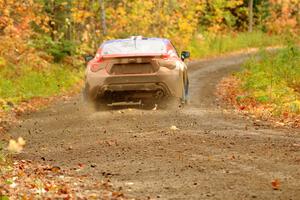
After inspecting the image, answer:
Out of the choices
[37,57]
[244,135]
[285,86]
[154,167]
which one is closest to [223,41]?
[37,57]

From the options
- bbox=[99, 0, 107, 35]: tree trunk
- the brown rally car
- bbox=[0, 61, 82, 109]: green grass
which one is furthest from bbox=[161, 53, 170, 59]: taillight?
bbox=[99, 0, 107, 35]: tree trunk

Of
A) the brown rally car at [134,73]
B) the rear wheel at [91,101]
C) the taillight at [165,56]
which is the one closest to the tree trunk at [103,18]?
the rear wheel at [91,101]

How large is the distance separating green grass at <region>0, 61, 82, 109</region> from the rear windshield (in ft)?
13.9

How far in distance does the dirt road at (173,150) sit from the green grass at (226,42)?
25112 mm

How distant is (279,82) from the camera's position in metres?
18.5

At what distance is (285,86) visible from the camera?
17.9 m

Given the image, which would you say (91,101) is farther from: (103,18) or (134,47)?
(103,18)

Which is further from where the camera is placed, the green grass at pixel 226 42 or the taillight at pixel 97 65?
the green grass at pixel 226 42

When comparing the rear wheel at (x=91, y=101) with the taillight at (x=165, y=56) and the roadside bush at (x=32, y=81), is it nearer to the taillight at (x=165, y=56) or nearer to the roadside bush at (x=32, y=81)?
the taillight at (x=165, y=56)

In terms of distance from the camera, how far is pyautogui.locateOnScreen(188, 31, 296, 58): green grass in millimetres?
40472

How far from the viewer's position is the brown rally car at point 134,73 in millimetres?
13898

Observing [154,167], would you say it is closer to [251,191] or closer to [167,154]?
[167,154]

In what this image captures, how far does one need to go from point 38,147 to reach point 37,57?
12647 millimetres

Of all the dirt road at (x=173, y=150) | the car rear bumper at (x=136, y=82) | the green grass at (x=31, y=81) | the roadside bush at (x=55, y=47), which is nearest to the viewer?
the dirt road at (x=173, y=150)
